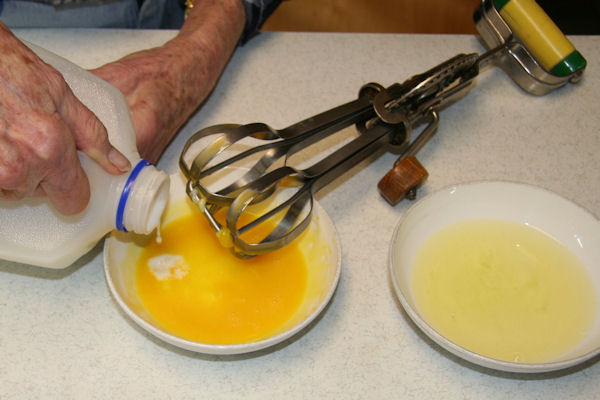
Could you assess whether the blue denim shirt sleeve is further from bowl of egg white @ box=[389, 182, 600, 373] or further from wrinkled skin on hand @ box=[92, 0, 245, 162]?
bowl of egg white @ box=[389, 182, 600, 373]

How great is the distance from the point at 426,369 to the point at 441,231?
0.18 meters

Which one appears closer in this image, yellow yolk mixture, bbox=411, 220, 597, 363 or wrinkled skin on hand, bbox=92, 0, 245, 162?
yellow yolk mixture, bbox=411, 220, 597, 363

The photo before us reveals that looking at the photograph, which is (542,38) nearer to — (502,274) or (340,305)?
(502,274)

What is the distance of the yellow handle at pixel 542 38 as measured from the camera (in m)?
0.99

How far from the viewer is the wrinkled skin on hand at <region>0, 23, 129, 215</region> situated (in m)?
0.56

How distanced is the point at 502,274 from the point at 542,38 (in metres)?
0.45

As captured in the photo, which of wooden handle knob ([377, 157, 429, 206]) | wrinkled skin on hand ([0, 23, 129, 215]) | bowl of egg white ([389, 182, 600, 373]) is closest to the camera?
wrinkled skin on hand ([0, 23, 129, 215])

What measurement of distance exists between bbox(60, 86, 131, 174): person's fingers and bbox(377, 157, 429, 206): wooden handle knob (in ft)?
1.19

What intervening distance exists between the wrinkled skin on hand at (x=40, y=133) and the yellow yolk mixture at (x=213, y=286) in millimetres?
142

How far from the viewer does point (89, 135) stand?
0.62 metres

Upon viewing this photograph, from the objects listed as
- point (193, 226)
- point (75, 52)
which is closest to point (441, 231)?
point (193, 226)

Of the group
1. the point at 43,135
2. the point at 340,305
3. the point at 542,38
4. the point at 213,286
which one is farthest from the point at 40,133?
the point at 542,38

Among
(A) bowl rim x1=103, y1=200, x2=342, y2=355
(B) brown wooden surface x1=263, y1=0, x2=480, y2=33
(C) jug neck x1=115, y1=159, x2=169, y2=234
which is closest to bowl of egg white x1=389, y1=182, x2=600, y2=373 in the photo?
(A) bowl rim x1=103, y1=200, x2=342, y2=355

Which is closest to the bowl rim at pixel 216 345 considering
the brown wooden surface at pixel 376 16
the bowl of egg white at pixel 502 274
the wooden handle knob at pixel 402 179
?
the bowl of egg white at pixel 502 274
